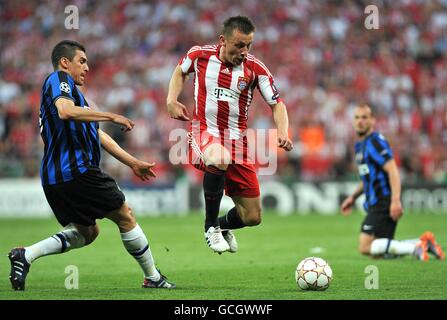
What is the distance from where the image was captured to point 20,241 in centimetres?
1337

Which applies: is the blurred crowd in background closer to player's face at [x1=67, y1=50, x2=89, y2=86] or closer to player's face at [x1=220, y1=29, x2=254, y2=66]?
player's face at [x1=220, y1=29, x2=254, y2=66]

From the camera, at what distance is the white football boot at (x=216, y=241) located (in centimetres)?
802

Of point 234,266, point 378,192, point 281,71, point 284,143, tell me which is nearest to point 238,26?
point 284,143

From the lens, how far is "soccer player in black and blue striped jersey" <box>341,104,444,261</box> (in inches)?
416

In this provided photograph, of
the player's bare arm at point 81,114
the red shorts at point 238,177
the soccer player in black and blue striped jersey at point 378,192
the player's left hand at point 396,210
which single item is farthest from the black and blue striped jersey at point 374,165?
the player's bare arm at point 81,114

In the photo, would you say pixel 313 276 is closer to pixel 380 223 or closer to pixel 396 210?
pixel 396 210

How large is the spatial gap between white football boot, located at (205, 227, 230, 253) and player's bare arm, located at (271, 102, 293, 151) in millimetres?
1142

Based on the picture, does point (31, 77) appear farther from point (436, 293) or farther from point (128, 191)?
point (436, 293)

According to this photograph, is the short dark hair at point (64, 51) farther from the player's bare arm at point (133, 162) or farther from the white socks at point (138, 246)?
the white socks at point (138, 246)

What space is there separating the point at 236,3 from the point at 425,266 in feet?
55.7

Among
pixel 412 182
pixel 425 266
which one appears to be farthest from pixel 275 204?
pixel 425 266

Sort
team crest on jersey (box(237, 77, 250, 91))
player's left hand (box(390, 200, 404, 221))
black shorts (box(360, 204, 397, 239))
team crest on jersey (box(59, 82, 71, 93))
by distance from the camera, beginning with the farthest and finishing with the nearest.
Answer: black shorts (box(360, 204, 397, 239)) → player's left hand (box(390, 200, 404, 221)) → team crest on jersey (box(237, 77, 250, 91)) → team crest on jersey (box(59, 82, 71, 93))

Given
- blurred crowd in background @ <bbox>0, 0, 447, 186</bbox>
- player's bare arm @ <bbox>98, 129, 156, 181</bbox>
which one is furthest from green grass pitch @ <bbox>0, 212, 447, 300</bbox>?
→ blurred crowd in background @ <bbox>0, 0, 447, 186</bbox>

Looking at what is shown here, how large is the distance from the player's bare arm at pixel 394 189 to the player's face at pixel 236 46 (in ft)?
10.9
